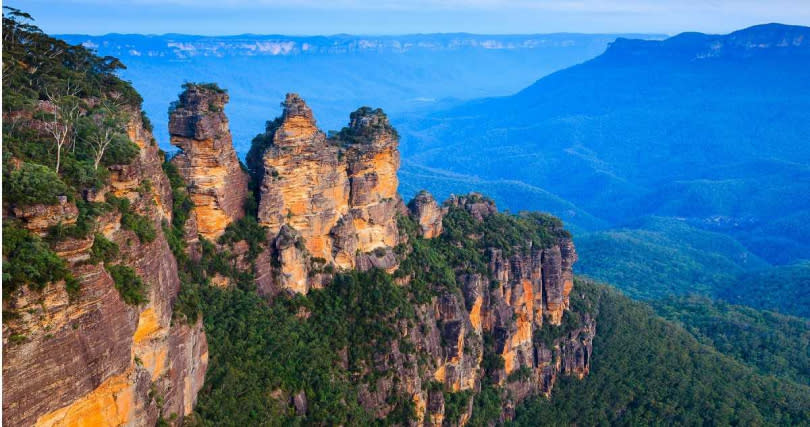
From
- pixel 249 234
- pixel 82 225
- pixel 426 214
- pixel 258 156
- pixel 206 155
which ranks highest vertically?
pixel 82 225

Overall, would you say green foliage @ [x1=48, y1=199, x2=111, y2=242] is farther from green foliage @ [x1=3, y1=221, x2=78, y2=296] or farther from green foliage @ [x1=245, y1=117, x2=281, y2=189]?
green foliage @ [x1=245, y1=117, x2=281, y2=189]

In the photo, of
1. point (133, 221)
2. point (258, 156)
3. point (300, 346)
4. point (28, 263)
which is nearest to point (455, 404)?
point (300, 346)

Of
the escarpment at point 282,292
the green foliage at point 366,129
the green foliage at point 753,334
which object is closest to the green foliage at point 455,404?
the escarpment at point 282,292

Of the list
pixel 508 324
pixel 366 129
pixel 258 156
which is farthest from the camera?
pixel 508 324

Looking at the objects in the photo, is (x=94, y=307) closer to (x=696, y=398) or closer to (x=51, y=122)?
(x=51, y=122)

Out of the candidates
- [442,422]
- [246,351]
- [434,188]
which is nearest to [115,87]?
[246,351]

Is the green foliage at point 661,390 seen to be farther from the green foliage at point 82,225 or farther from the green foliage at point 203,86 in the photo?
the green foliage at point 82,225

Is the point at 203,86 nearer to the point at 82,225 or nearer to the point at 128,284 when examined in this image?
the point at 128,284

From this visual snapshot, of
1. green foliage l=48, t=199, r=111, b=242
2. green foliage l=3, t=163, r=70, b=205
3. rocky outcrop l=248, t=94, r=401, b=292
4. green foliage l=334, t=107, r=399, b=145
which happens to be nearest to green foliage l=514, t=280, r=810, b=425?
rocky outcrop l=248, t=94, r=401, b=292
